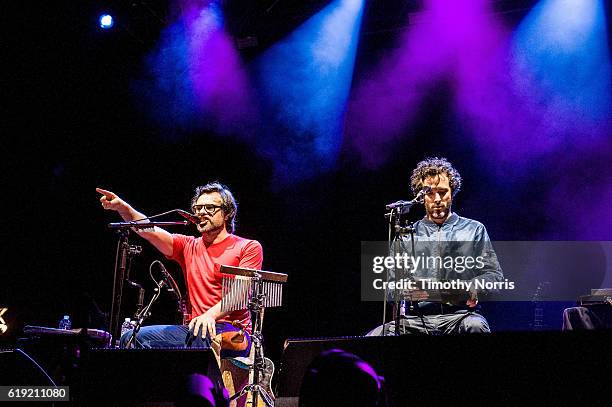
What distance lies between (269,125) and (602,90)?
3.93 meters

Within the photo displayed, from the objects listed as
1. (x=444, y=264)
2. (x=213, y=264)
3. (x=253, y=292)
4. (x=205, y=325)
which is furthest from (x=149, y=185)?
(x=444, y=264)

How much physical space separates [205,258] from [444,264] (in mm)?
2157

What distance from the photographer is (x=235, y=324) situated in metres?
4.76

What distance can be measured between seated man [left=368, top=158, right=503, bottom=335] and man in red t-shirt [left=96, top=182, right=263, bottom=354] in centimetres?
129

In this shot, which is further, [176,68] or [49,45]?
[176,68]

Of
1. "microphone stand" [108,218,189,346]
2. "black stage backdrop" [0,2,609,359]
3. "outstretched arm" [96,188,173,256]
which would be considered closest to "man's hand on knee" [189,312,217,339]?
"microphone stand" [108,218,189,346]

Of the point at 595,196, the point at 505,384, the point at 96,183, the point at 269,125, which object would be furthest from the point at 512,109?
the point at 505,384

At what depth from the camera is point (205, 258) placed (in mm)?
5492

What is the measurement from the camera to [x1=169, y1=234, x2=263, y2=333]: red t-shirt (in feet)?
17.3

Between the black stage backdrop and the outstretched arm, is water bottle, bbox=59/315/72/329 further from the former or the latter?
the outstretched arm

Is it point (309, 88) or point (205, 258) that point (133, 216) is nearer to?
point (205, 258)

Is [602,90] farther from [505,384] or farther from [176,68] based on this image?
[505,384]

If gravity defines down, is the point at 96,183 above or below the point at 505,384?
above

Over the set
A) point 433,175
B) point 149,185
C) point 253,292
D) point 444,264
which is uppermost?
point 149,185
